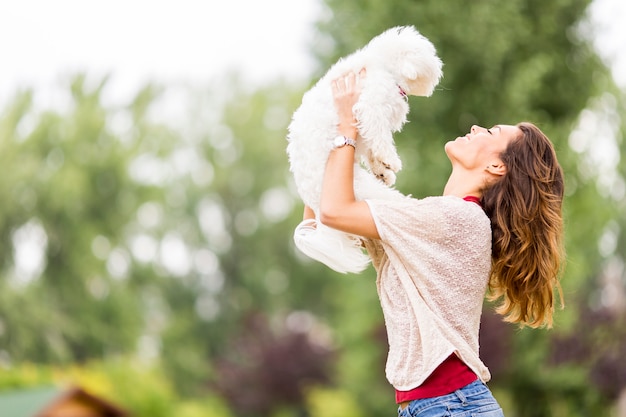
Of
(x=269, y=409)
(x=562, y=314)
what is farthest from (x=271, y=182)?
(x=562, y=314)

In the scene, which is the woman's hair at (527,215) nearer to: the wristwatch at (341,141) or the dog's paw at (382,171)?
the dog's paw at (382,171)

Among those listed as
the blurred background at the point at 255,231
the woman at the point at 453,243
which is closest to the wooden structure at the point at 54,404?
the blurred background at the point at 255,231

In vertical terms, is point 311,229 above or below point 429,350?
above

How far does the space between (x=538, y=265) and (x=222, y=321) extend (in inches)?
1265

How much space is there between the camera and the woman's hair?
3.14m

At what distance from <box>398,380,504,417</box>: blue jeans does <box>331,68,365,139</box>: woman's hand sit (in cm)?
83

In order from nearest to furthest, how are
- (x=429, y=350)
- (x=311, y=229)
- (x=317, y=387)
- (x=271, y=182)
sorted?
(x=429, y=350)
(x=311, y=229)
(x=317, y=387)
(x=271, y=182)

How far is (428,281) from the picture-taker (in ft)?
9.65

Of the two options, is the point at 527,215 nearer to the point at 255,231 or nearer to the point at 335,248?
the point at 335,248

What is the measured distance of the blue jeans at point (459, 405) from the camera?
2.89m

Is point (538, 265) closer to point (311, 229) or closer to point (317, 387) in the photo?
point (311, 229)

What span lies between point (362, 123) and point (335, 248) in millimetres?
395

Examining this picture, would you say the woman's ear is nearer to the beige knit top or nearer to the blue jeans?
the beige knit top

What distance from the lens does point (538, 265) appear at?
127 inches
